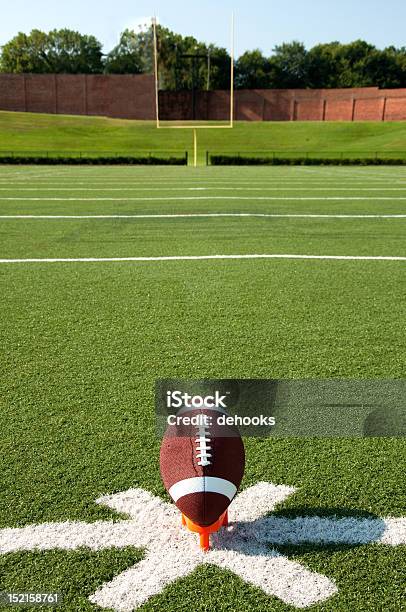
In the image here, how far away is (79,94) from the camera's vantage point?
222 ft

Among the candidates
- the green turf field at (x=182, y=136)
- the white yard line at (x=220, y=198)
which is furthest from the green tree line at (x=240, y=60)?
the white yard line at (x=220, y=198)

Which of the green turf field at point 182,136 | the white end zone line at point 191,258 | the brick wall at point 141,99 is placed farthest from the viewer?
the brick wall at point 141,99

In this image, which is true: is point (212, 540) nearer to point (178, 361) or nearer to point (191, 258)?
point (178, 361)

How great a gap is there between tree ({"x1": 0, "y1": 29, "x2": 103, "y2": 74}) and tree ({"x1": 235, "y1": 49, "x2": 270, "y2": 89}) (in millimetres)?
25613

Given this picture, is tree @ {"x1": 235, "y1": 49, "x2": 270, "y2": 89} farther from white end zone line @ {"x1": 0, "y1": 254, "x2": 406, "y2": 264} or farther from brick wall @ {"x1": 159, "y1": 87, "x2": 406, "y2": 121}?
white end zone line @ {"x1": 0, "y1": 254, "x2": 406, "y2": 264}

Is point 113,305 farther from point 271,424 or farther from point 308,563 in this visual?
point 308,563

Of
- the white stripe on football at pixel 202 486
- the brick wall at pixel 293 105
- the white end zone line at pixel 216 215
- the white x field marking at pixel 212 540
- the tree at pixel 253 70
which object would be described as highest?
the tree at pixel 253 70

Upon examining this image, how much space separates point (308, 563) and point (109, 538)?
0.65m

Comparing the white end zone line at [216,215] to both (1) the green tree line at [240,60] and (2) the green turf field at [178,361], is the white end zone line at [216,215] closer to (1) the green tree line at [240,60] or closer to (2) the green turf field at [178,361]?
(2) the green turf field at [178,361]

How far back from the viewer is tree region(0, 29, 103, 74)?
292ft

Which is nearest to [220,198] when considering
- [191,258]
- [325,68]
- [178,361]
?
[191,258]

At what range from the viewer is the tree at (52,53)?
88938 millimetres

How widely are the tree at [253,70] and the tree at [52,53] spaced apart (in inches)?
1008

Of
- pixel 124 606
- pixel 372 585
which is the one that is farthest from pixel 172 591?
pixel 372 585
